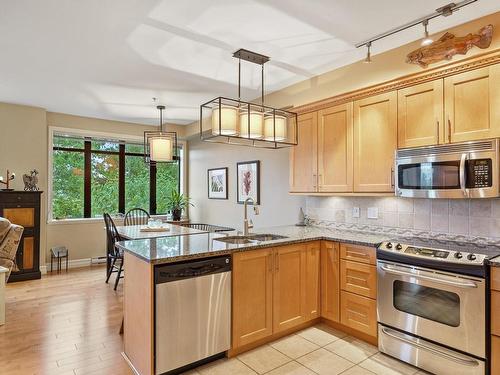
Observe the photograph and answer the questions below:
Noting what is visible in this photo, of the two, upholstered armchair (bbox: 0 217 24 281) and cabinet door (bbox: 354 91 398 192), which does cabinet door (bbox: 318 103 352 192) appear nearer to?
cabinet door (bbox: 354 91 398 192)

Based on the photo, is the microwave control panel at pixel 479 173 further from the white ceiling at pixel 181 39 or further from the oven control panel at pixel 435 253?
the white ceiling at pixel 181 39

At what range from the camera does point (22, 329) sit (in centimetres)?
311

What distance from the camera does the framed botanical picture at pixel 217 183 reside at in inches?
222

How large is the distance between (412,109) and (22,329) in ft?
13.8

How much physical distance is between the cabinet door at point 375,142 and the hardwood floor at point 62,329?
8.63 ft

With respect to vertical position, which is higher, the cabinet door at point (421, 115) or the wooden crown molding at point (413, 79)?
the wooden crown molding at point (413, 79)

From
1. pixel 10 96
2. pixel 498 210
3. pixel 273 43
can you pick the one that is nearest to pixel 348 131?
pixel 273 43

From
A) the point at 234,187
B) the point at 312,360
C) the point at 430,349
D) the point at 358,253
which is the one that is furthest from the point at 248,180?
the point at 430,349

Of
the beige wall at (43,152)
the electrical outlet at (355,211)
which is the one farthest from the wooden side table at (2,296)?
the electrical outlet at (355,211)

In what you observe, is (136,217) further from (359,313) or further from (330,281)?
(359,313)

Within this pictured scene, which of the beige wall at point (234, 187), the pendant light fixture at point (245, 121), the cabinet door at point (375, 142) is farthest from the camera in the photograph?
the beige wall at point (234, 187)

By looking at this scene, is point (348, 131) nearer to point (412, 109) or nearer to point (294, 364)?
point (412, 109)

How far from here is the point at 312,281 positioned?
123 inches

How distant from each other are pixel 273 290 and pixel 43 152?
4.60 m
